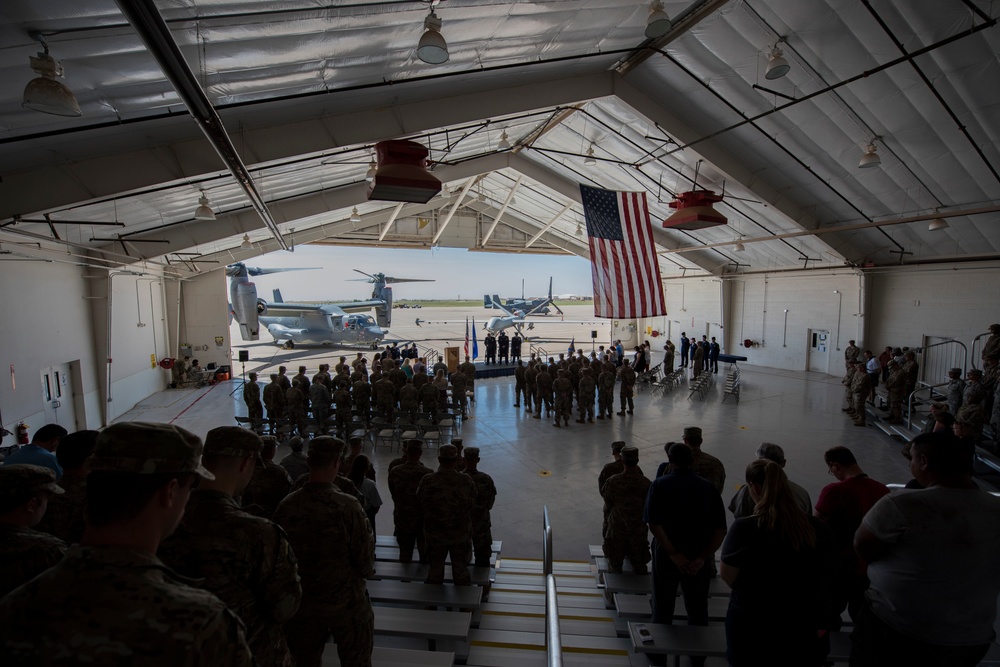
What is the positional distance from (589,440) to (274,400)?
6.69 metres

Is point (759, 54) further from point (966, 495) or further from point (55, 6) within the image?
point (55, 6)

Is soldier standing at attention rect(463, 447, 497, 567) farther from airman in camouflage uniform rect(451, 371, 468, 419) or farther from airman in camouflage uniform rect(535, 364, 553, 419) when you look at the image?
airman in camouflage uniform rect(535, 364, 553, 419)

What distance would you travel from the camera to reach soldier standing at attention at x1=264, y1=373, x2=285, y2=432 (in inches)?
372

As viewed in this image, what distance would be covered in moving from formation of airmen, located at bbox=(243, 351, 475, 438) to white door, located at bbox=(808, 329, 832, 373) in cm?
1419

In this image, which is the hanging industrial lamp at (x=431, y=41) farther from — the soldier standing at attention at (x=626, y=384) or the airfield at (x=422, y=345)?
the airfield at (x=422, y=345)

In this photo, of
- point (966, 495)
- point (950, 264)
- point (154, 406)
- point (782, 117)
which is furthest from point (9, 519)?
point (950, 264)

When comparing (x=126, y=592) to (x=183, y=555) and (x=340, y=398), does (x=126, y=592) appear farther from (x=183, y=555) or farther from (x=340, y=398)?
(x=340, y=398)

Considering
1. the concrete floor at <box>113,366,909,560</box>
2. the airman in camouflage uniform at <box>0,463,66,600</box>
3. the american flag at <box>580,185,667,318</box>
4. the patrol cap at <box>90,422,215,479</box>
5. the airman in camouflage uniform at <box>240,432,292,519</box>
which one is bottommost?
the concrete floor at <box>113,366,909,560</box>

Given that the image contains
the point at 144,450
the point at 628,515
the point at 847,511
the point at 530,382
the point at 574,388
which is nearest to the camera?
the point at 144,450

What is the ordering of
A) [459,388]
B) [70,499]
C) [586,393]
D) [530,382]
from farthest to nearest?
[530,382]
[459,388]
[586,393]
[70,499]

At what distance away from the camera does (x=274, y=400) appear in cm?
952

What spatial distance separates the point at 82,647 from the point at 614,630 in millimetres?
3230

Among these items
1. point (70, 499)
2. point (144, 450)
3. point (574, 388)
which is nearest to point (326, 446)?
point (144, 450)

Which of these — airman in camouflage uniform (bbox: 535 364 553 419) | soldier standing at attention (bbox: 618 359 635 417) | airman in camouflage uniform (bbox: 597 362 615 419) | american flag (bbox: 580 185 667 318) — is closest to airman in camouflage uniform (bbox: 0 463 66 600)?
american flag (bbox: 580 185 667 318)
